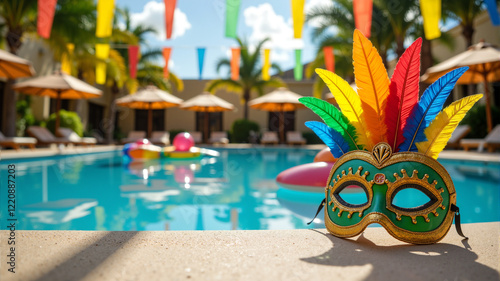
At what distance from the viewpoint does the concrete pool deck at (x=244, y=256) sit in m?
1.35

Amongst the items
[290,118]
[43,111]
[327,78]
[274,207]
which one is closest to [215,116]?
[290,118]

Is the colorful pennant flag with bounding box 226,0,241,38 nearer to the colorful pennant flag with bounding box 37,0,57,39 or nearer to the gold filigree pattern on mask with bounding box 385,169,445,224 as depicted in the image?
the colorful pennant flag with bounding box 37,0,57,39

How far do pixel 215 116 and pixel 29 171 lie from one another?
1581 centimetres

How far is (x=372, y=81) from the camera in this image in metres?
1.86

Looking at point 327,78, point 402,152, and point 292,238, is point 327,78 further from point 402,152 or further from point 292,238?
point 292,238

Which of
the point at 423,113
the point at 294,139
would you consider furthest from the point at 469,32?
the point at 423,113

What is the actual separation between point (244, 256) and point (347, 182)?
29.5 inches

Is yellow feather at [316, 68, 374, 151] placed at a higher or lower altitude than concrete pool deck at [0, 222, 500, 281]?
higher

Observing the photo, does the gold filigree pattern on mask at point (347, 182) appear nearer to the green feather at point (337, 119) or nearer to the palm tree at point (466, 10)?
the green feather at point (337, 119)

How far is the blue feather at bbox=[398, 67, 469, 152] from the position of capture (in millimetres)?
1775

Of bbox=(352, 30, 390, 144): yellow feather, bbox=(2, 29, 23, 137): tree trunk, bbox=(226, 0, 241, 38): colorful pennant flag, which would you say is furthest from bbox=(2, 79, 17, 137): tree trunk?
bbox=(352, 30, 390, 144): yellow feather

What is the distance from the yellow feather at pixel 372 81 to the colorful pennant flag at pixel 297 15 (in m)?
6.05

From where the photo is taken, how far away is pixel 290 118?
848 inches

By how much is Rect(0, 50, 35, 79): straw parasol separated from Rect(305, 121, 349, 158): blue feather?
8252mm
